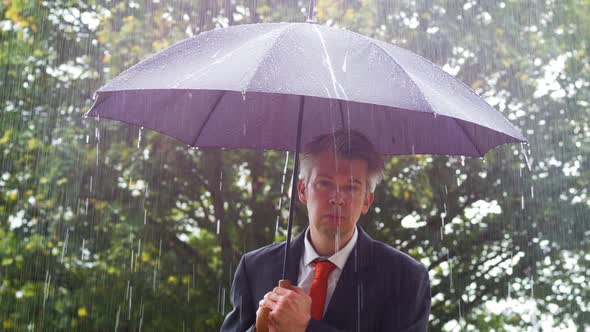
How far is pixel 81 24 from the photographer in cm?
670

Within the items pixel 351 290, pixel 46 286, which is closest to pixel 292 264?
pixel 351 290

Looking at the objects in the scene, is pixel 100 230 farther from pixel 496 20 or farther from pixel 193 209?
pixel 496 20

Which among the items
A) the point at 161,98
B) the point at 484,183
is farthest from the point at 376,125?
the point at 484,183

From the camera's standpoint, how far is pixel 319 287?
2.69 m

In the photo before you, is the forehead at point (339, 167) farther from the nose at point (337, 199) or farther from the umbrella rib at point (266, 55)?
the umbrella rib at point (266, 55)

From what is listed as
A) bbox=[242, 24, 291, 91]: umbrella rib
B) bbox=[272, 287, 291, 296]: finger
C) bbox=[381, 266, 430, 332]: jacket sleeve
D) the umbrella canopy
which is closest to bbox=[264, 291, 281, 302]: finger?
bbox=[272, 287, 291, 296]: finger

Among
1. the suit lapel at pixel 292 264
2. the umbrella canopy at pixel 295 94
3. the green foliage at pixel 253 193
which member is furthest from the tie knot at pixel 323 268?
the green foliage at pixel 253 193

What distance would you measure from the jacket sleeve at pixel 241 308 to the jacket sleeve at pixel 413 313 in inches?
20.8

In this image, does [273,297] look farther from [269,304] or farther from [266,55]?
[266,55]

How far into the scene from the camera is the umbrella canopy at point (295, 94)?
219 cm

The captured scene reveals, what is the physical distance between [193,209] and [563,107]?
138 inches

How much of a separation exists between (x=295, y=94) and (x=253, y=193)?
14.7 ft

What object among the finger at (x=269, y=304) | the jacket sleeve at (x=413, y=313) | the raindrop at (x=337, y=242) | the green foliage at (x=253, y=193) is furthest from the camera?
the green foliage at (x=253, y=193)

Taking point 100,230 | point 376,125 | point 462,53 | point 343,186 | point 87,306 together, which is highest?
point 462,53
